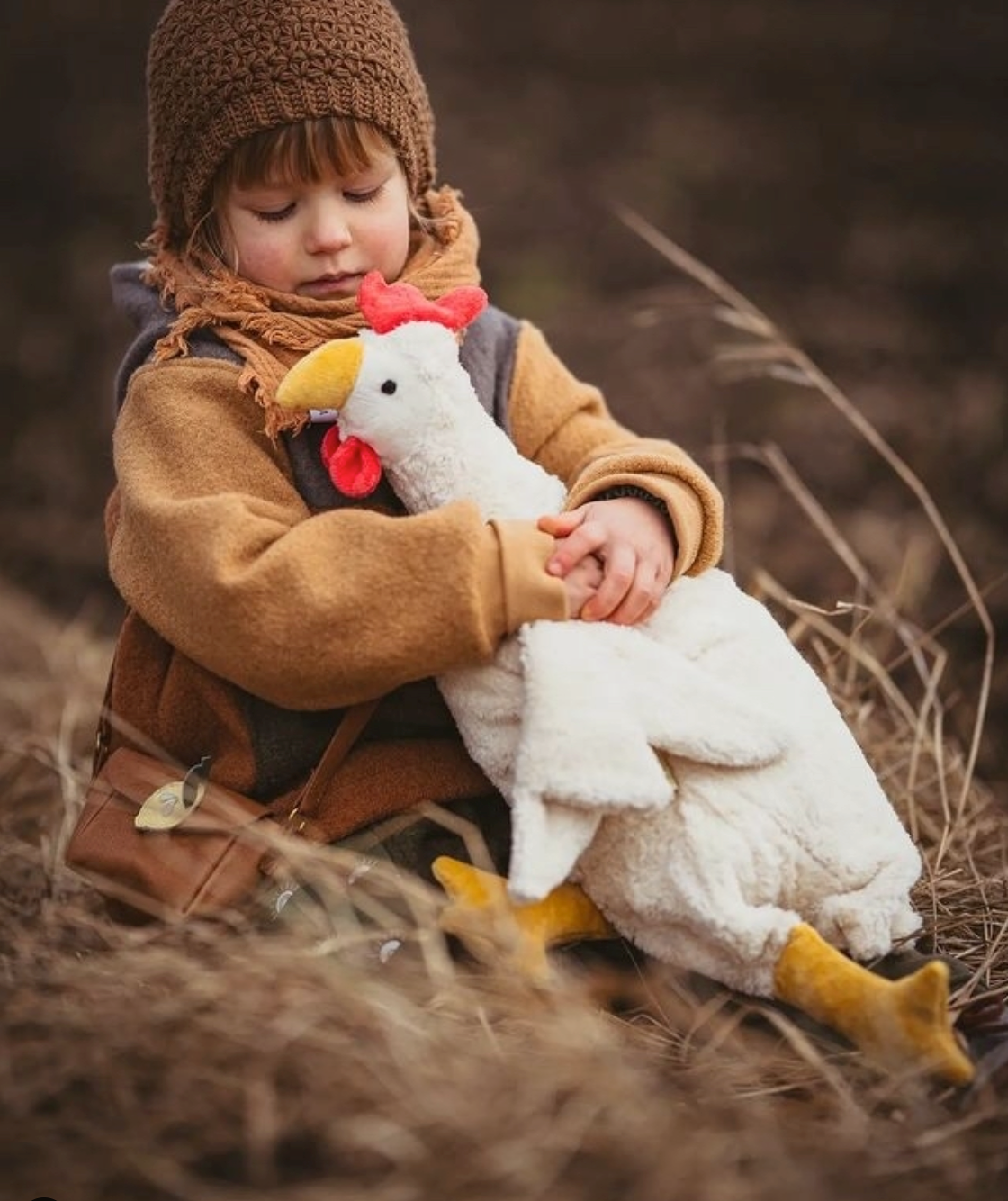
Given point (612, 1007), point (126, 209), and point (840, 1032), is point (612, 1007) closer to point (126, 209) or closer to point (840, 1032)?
point (840, 1032)

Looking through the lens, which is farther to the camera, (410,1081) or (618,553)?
(618,553)

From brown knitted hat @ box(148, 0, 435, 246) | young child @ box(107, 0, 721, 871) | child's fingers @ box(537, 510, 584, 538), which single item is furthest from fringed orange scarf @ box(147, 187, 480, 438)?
child's fingers @ box(537, 510, 584, 538)

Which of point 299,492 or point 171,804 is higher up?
point 299,492

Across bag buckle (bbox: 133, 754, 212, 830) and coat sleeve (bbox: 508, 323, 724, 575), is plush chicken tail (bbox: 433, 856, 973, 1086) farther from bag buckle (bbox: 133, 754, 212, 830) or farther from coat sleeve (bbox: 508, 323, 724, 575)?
coat sleeve (bbox: 508, 323, 724, 575)

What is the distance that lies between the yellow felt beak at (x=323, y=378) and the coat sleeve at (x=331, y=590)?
12 centimetres

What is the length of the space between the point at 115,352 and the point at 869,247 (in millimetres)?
2533

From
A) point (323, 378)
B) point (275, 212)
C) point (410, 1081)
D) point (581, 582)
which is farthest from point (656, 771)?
point (275, 212)

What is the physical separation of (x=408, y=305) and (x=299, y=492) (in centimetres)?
27

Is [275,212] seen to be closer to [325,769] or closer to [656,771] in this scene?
[325,769]

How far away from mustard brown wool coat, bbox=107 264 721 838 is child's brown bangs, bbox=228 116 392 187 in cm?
21

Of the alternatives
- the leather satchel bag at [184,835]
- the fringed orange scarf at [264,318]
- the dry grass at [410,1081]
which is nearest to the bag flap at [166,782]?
the leather satchel bag at [184,835]

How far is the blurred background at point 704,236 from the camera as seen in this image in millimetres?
3689

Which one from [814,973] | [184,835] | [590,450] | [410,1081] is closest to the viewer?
[410,1081]

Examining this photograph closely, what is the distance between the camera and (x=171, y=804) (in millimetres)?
1811
